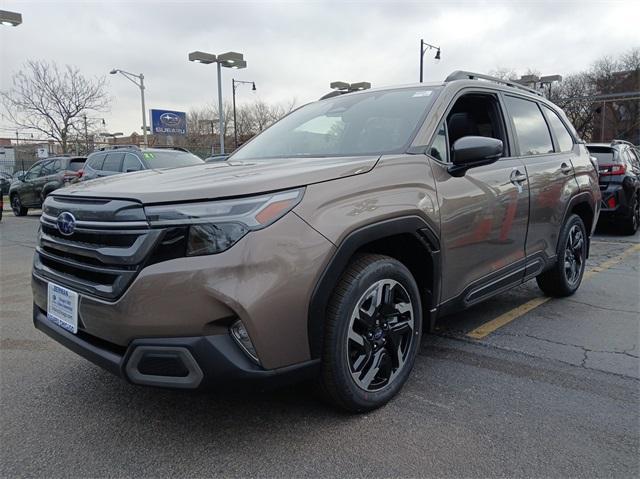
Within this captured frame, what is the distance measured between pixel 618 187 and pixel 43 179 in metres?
13.9

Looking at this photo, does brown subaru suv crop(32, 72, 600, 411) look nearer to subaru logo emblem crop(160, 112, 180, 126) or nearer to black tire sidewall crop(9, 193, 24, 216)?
black tire sidewall crop(9, 193, 24, 216)

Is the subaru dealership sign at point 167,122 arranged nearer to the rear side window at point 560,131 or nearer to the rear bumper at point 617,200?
the rear bumper at point 617,200

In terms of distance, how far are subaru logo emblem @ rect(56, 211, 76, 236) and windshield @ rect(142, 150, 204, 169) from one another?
759 cm

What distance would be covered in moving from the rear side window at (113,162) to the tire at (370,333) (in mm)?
9494

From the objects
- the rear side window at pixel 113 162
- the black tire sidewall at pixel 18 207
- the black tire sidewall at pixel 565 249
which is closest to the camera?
the black tire sidewall at pixel 565 249

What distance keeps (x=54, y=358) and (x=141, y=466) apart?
1.62m

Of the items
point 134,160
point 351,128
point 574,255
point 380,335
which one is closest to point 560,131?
point 574,255

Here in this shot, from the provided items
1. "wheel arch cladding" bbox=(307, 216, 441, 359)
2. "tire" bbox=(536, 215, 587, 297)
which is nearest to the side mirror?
"wheel arch cladding" bbox=(307, 216, 441, 359)

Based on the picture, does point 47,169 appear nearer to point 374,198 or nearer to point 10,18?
point 10,18

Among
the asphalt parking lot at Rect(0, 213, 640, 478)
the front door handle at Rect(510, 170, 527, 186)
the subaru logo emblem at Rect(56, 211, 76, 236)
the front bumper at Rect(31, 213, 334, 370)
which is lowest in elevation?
the asphalt parking lot at Rect(0, 213, 640, 478)

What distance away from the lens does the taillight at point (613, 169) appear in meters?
8.45

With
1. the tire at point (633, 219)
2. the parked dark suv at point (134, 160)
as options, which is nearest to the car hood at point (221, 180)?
the parked dark suv at point (134, 160)

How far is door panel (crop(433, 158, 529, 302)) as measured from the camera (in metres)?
2.95

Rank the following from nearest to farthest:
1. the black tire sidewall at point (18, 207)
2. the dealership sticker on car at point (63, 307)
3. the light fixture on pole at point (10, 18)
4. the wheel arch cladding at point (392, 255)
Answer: the wheel arch cladding at point (392, 255)
the dealership sticker on car at point (63, 307)
the light fixture on pole at point (10, 18)
the black tire sidewall at point (18, 207)
